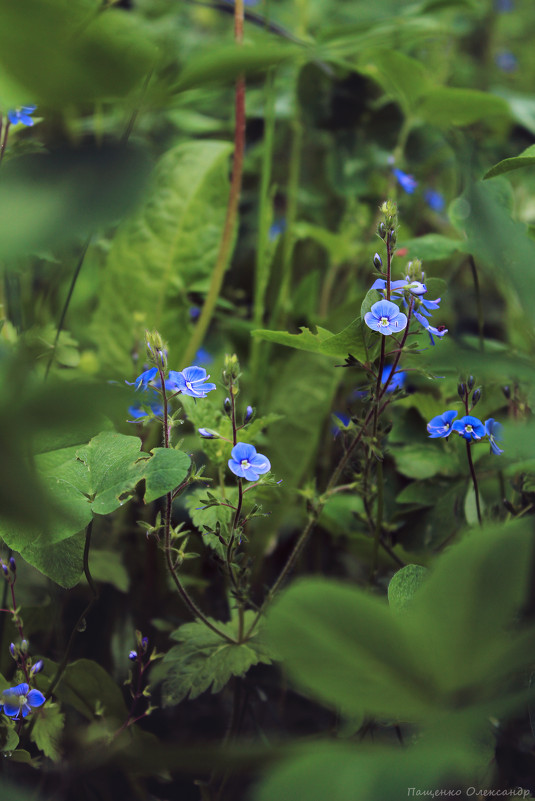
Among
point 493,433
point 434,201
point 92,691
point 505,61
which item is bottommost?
point 92,691

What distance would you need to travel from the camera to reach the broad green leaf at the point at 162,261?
1038 millimetres

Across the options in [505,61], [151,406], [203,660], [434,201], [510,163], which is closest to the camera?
[510,163]

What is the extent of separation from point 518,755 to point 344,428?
1.21 feet

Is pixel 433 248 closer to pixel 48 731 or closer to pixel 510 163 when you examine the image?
pixel 510 163

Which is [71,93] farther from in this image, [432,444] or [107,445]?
[432,444]

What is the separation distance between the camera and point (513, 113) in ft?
3.92

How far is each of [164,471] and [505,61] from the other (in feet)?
6.97

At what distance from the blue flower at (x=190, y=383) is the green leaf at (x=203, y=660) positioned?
0.25 meters

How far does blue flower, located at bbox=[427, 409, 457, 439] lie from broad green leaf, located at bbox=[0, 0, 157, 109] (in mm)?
477

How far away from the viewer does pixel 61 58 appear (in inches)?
9.8

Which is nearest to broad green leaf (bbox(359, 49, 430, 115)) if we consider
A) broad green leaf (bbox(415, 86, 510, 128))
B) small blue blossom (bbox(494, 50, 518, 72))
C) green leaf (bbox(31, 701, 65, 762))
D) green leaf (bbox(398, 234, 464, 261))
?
broad green leaf (bbox(415, 86, 510, 128))

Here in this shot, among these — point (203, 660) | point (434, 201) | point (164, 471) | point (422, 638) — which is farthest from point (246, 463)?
point (434, 201)

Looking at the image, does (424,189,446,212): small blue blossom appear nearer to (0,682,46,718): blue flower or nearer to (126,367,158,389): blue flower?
(126,367,158,389): blue flower

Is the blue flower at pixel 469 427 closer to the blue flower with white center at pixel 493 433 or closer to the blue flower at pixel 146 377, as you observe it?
the blue flower with white center at pixel 493 433
